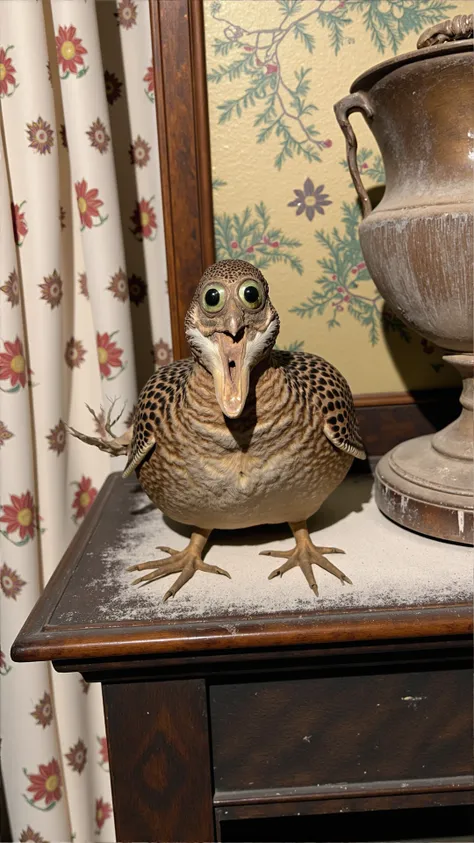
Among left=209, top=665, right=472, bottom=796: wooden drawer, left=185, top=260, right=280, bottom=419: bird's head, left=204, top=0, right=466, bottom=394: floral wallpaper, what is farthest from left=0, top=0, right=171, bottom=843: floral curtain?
left=209, top=665, right=472, bottom=796: wooden drawer

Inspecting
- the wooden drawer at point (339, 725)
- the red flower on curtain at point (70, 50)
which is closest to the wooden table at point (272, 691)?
the wooden drawer at point (339, 725)

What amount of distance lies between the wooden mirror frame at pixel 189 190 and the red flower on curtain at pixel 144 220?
5cm

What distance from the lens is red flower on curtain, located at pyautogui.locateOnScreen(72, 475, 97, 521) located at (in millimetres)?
993

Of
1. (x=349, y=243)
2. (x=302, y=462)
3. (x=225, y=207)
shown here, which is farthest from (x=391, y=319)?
(x=302, y=462)

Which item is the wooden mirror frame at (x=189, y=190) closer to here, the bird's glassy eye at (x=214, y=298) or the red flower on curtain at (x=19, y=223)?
the red flower on curtain at (x=19, y=223)

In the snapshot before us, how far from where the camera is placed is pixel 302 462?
62 centimetres

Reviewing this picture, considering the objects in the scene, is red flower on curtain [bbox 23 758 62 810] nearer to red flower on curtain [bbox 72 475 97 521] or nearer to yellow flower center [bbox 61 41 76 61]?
red flower on curtain [bbox 72 475 97 521]

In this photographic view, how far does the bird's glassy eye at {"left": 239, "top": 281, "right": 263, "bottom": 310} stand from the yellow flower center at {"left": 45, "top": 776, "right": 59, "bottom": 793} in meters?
0.77

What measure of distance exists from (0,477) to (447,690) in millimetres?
622

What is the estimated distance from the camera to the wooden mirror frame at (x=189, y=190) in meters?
0.84

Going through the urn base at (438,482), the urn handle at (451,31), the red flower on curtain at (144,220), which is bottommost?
the urn base at (438,482)

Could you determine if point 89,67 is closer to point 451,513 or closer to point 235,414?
point 235,414

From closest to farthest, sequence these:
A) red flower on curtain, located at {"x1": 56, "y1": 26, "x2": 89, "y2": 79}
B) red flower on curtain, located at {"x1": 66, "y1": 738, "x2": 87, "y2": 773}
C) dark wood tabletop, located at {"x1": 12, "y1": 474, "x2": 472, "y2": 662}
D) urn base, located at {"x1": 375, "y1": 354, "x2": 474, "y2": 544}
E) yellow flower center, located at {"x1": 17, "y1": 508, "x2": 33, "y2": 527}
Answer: dark wood tabletop, located at {"x1": 12, "y1": 474, "x2": 472, "y2": 662}
urn base, located at {"x1": 375, "y1": 354, "x2": 474, "y2": 544}
red flower on curtain, located at {"x1": 56, "y1": 26, "x2": 89, "y2": 79}
yellow flower center, located at {"x1": 17, "y1": 508, "x2": 33, "y2": 527}
red flower on curtain, located at {"x1": 66, "y1": 738, "x2": 87, "y2": 773}

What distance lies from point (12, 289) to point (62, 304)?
83 millimetres
